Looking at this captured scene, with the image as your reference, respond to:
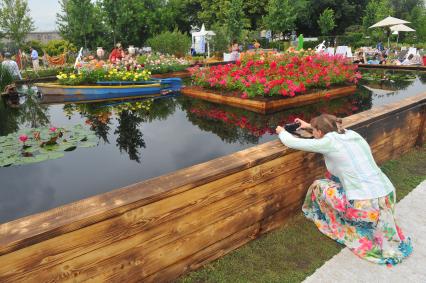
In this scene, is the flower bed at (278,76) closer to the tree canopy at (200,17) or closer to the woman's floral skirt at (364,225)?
the woman's floral skirt at (364,225)

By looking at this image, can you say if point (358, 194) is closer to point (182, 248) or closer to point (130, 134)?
point (182, 248)

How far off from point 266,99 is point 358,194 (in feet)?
14.3

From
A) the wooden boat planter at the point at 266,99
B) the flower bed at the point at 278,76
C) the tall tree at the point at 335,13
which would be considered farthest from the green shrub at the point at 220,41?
the tall tree at the point at 335,13

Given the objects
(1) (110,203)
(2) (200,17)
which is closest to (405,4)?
(2) (200,17)

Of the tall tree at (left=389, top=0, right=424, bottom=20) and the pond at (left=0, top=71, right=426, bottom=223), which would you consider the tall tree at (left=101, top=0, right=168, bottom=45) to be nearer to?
the pond at (left=0, top=71, right=426, bottom=223)

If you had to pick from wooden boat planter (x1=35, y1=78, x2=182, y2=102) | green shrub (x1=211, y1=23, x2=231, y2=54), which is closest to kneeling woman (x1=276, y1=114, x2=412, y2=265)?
wooden boat planter (x1=35, y1=78, x2=182, y2=102)

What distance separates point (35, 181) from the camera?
13.3 feet

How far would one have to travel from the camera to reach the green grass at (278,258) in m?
2.70

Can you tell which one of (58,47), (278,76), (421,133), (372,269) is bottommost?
(372,269)

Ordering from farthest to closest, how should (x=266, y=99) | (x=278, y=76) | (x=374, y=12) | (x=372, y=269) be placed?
(x=374, y=12), (x=278, y=76), (x=266, y=99), (x=372, y=269)

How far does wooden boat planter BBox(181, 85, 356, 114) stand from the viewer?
681 centimetres

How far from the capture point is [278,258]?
2.93 meters

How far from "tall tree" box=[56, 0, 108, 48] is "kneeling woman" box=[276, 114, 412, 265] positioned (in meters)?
26.7

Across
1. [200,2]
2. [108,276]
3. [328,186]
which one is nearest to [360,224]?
[328,186]
